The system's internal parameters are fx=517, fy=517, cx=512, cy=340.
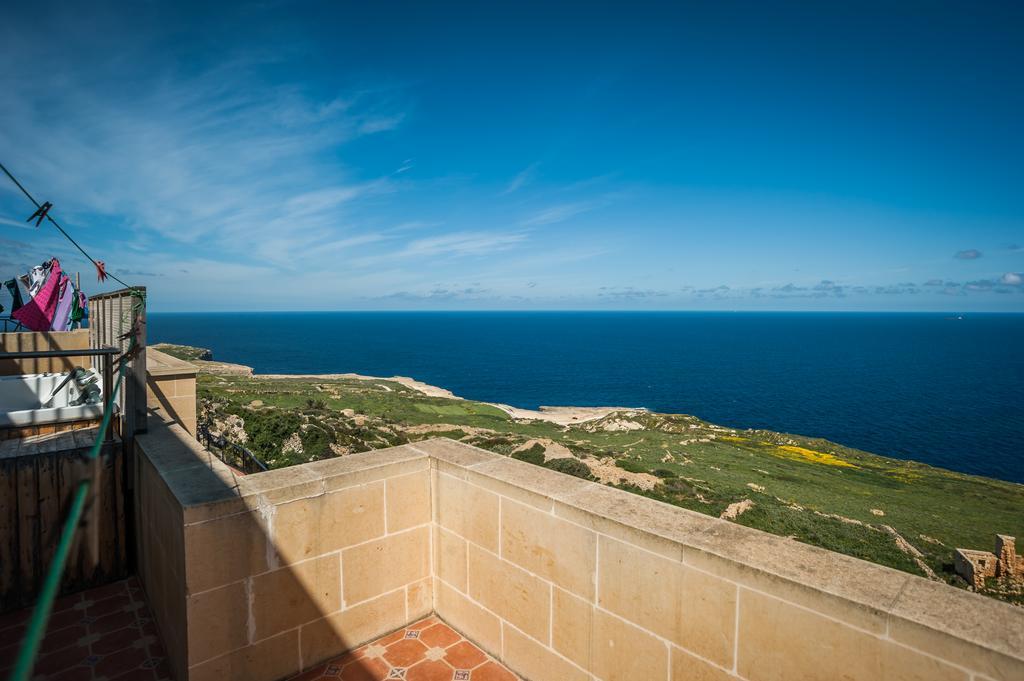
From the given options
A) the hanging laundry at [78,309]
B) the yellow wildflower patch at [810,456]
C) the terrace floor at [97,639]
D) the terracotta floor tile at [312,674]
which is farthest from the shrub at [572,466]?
the yellow wildflower patch at [810,456]

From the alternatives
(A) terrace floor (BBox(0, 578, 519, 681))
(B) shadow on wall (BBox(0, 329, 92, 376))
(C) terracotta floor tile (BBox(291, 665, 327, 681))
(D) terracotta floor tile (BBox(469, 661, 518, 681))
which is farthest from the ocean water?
(B) shadow on wall (BBox(0, 329, 92, 376))

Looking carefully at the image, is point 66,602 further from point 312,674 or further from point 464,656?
point 464,656

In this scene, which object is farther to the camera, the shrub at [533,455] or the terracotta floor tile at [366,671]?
the shrub at [533,455]

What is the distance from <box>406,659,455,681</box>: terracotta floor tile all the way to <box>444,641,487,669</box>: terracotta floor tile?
5 cm

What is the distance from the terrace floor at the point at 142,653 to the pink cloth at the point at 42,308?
583 cm

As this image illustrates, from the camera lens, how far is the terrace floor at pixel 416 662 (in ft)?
9.64

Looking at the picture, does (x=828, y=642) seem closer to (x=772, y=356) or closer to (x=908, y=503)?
(x=908, y=503)

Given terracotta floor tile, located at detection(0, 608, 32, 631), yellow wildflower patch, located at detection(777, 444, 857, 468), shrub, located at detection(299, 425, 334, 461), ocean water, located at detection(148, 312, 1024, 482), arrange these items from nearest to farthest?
terracotta floor tile, located at detection(0, 608, 32, 631), shrub, located at detection(299, 425, 334, 461), yellow wildflower patch, located at detection(777, 444, 857, 468), ocean water, located at detection(148, 312, 1024, 482)

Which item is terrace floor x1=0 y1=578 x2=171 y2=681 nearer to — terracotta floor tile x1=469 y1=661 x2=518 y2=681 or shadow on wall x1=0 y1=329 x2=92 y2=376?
terracotta floor tile x1=469 y1=661 x2=518 y2=681

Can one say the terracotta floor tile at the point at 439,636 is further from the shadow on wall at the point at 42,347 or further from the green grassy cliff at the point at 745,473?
the green grassy cliff at the point at 745,473

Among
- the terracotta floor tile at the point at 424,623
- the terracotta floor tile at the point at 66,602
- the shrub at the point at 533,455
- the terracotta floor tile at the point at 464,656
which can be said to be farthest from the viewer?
the shrub at the point at 533,455

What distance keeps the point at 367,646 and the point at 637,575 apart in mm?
1880

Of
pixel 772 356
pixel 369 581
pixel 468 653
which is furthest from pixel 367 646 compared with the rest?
pixel 772 356

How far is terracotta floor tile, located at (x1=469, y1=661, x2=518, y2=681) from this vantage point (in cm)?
292
